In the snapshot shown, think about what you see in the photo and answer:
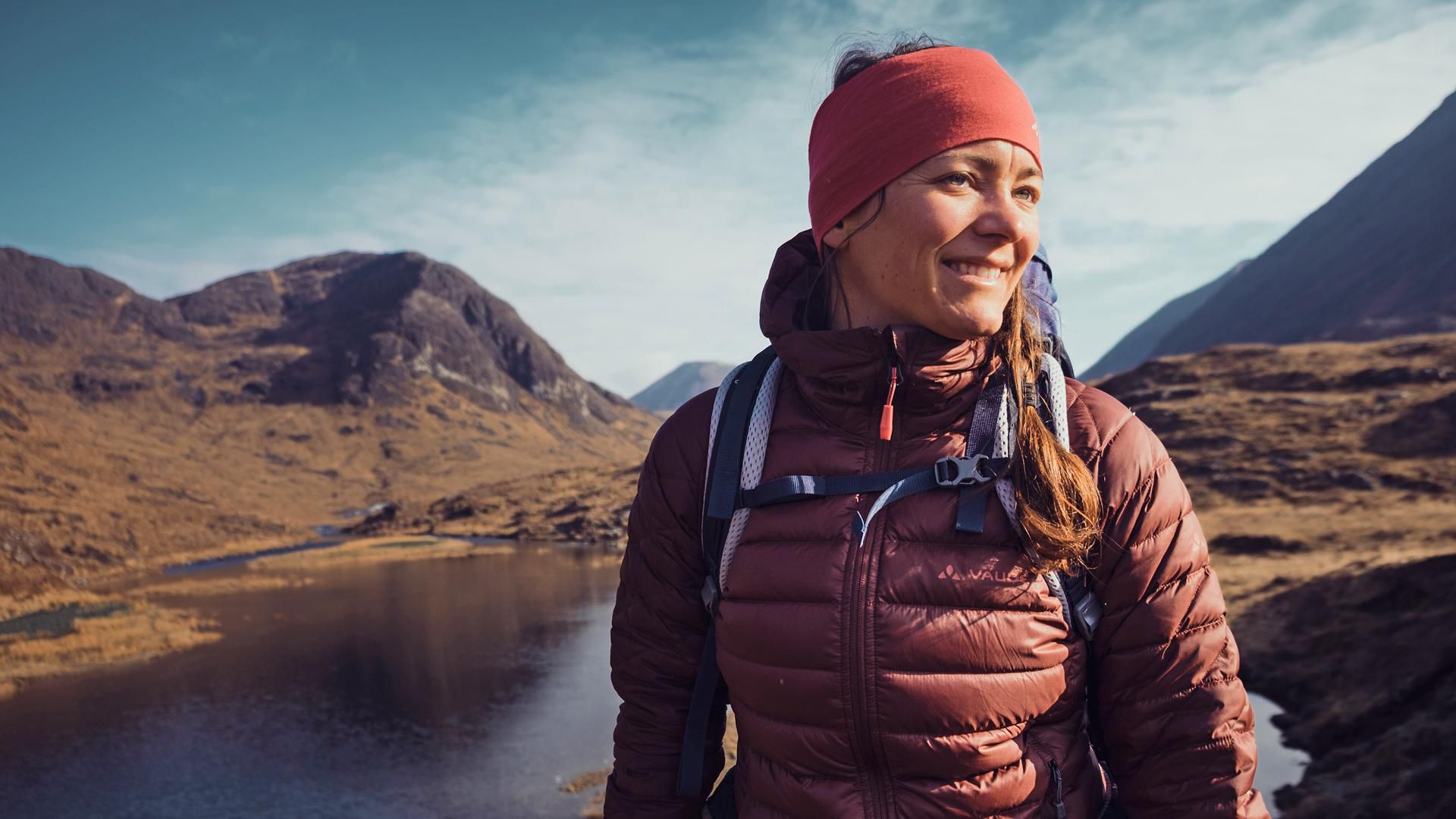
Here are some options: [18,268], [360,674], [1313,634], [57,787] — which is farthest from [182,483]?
[18,268]

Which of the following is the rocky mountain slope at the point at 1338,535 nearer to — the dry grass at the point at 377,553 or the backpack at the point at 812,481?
the backpack at the point at 812,481

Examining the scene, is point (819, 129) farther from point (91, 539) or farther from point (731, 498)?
point (91, 539)

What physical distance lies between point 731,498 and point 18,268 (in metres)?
208

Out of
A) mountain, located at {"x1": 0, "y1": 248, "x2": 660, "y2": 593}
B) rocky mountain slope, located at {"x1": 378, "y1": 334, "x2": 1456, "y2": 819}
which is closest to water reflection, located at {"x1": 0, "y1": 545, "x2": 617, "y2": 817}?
rocky mountain slope, located at {"x1": 378, "y1": 334, "x2": 1456, "y2": 819}

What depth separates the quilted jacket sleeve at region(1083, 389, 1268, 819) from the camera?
1701 mm

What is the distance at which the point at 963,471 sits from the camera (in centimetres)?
180

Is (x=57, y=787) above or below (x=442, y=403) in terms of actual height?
below

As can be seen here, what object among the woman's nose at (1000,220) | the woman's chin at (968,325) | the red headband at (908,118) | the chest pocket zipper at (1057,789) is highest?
the red headband at (908,118)

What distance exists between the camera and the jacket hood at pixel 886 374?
194cm

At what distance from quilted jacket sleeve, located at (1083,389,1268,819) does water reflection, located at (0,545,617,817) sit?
56.1 feet

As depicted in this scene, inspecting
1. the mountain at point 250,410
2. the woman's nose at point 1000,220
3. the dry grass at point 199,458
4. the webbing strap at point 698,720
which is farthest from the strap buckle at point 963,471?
the mountain at point 250,410

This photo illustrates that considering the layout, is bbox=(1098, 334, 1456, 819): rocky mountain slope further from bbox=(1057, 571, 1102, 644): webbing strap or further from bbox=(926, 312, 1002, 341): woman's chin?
bbox=(926, 312, 1002, 341): woman's chin

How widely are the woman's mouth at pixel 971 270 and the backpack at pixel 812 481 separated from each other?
0.80 ft

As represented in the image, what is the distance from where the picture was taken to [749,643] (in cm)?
195
